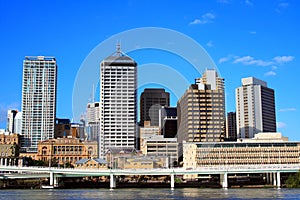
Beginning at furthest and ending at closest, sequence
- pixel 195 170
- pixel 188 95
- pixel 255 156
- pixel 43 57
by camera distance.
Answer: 1. pixel 43 57
2. pixel 188 95
3. pixel 255 156
4. pixel 195 170

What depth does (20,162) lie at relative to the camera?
356 ft

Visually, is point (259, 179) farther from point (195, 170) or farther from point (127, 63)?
point (127, 63)

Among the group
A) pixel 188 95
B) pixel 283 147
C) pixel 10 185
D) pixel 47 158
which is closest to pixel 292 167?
pixel 283 147

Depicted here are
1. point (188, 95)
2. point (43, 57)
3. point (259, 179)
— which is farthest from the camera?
point (43, 57)

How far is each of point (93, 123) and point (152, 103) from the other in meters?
24.9

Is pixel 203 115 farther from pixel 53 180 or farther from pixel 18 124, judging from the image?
pixel 18 124

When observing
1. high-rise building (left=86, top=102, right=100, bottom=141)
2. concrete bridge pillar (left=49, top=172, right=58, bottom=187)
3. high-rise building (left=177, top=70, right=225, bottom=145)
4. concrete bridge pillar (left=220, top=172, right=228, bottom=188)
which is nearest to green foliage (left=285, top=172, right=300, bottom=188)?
concrete bridge pillar (left=220, top=172, right=228, bottom=188)

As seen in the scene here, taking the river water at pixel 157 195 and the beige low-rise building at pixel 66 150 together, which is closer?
the river water at pixel 157 195

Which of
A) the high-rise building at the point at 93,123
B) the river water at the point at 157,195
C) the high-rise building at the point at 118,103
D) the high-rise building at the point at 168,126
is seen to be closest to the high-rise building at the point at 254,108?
the high-rise building at the point at 168,126

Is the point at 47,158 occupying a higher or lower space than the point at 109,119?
lower

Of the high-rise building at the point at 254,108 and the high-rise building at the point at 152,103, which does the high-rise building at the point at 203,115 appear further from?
the high-rise building at the point at 254,108

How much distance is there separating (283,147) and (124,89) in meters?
68.1

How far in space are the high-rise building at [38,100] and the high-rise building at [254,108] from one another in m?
73.8

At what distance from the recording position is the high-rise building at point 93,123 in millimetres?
162500
